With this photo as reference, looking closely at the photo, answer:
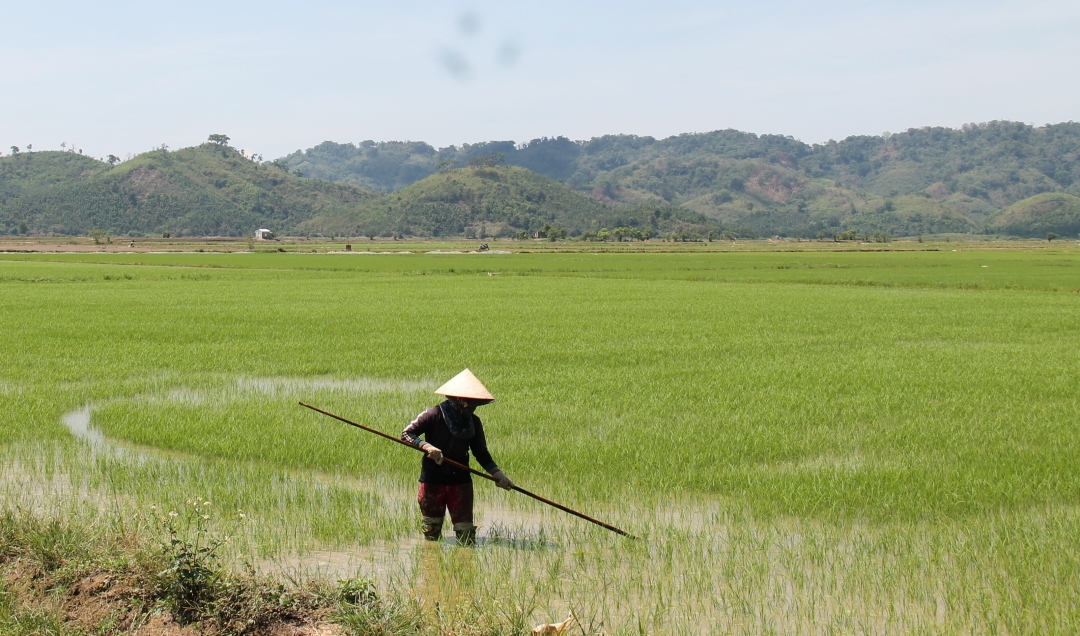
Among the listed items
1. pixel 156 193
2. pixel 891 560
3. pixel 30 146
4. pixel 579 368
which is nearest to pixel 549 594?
pixel 891 560

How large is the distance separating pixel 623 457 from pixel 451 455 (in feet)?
8.25

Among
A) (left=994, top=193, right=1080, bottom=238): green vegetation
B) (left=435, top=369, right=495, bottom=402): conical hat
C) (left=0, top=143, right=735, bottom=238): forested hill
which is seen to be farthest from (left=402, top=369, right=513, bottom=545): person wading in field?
(left=994, top=193, right=1080, bottom=238): green vegetation

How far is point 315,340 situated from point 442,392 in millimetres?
11340

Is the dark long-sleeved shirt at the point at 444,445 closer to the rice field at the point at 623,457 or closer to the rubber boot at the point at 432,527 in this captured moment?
the rubber boot at the point at 432,527

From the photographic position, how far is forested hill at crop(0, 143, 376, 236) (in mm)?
137000

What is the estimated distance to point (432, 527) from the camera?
18.6 ft

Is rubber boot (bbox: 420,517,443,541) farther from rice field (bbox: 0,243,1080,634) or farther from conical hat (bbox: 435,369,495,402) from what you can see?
conical hat (bbox: 435,369,495,402)

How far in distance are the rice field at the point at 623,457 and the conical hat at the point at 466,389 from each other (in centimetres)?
96

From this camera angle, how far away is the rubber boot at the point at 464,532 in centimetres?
563

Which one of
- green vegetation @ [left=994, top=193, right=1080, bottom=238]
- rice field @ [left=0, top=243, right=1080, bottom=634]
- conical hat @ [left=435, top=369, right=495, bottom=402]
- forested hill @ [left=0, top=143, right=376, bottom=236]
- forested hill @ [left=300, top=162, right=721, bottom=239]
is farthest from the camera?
green vegetation @ [left=994, top=193, right=1080, bottom=238]

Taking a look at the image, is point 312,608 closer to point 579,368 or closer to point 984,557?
point 984,557

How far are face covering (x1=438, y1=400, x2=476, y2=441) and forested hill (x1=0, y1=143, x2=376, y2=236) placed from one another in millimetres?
139290

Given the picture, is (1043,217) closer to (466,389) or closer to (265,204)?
(265,204)

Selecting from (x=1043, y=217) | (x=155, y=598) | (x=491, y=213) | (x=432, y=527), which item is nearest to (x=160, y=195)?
(x=491, y=213)
